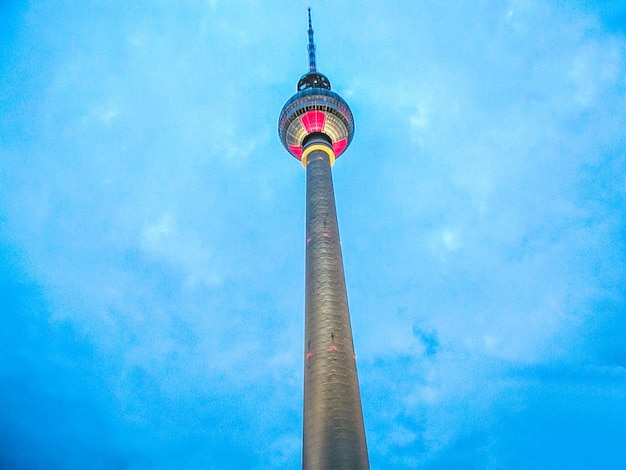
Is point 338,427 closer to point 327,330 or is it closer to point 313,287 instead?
point 327,330

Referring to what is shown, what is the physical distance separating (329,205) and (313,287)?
500 inches

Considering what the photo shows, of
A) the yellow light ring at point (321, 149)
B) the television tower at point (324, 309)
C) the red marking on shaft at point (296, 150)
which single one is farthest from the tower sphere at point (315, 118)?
the yellow light ring at point (321, 149)

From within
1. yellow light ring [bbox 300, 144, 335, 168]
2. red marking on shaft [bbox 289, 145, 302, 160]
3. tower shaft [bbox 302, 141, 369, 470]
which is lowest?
tower shaft [bbox 302, 141, 369, 470]

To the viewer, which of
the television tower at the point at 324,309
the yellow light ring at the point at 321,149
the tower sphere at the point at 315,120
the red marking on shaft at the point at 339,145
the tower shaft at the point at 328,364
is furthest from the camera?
the red marking on shaft at the point at 339,145

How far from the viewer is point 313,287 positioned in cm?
5525

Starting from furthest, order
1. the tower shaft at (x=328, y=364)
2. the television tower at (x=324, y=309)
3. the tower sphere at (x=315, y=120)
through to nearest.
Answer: the tower sphere at (x=315, y=120), the television tower at (x=324, y=309), the tower shaft at (x=328, y=364)

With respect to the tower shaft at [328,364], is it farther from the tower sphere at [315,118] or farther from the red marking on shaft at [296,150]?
the red marking on shaft at [296,150]

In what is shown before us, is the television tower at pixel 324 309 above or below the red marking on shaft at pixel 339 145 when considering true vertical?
below

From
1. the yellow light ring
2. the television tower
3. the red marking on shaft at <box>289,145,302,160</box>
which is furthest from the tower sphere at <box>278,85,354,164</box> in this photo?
the yellow light ring

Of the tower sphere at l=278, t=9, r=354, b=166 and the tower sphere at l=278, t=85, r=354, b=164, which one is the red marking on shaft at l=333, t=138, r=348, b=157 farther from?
the tower sphere at l=278, t=85, r=354, b=164

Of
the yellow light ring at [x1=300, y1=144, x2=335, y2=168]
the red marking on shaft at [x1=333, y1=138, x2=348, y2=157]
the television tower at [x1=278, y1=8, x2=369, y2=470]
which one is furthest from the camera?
A: the red marking on shaft at [x1=333, y1=138, x2=348, y2=157]

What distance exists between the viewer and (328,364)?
47906 millimetres

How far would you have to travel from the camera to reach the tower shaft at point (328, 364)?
4338 cm

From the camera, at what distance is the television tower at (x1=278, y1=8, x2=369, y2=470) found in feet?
144
